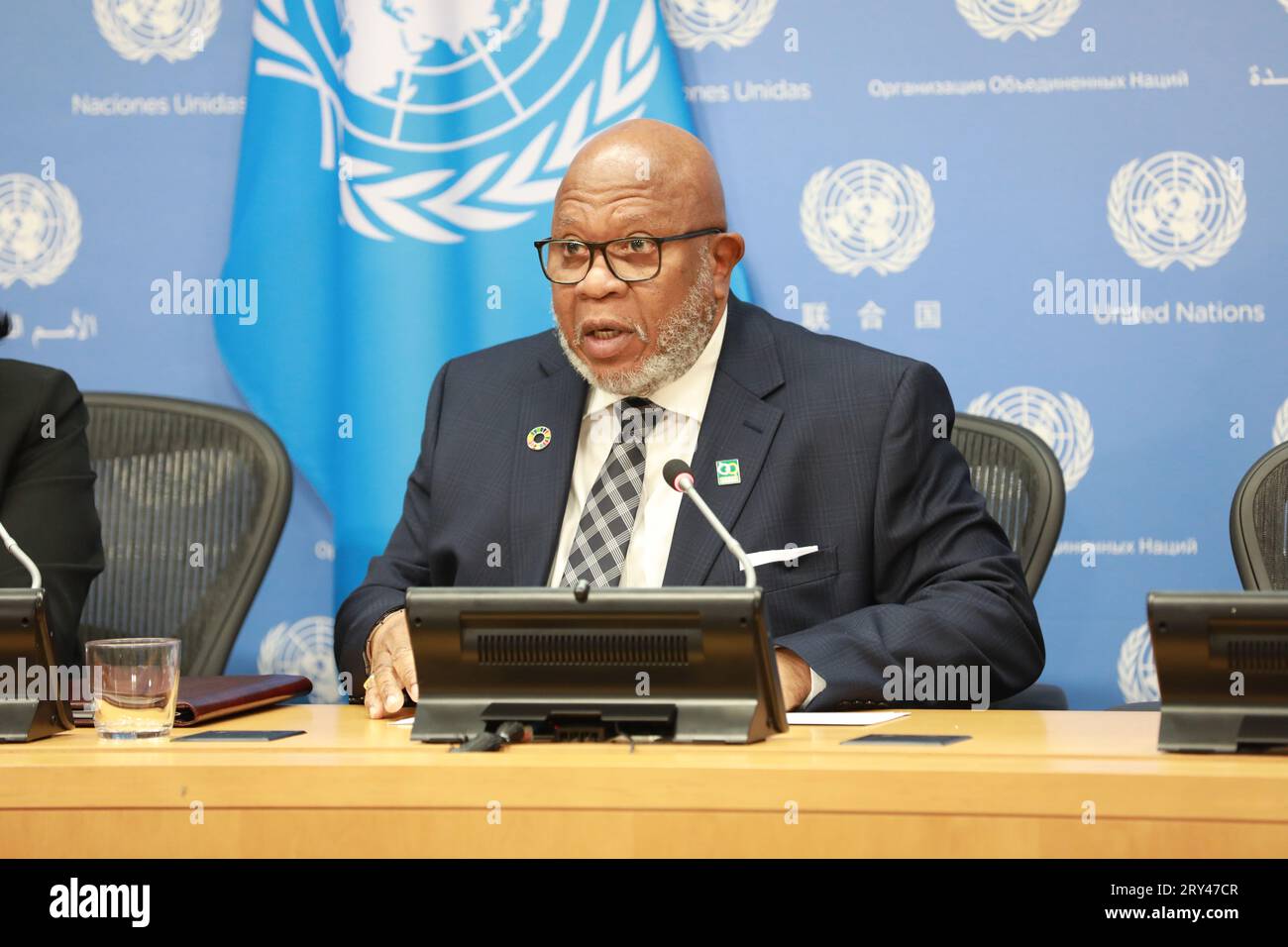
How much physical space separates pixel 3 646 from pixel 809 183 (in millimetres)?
2242

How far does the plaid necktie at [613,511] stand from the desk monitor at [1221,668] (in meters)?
1.05

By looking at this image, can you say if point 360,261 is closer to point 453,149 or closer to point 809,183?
point 453,149

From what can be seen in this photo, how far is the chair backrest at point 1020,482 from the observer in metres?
2.80

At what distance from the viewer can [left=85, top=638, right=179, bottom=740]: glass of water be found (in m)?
1.89

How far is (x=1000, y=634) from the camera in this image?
2318mm

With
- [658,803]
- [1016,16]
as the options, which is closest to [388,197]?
[1016,16]

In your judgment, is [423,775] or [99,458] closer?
[423,775]

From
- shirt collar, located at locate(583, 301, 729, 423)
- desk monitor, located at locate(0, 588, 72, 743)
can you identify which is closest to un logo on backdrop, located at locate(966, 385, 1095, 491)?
shirt collar, located at locate(583, 301, 729, 423)

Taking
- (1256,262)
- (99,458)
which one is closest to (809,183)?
(1256,262)

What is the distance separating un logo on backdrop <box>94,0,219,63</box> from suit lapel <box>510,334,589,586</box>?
162 cm

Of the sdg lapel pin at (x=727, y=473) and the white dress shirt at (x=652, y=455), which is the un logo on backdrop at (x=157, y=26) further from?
the sdg lapel pin at (x=727, y=473)

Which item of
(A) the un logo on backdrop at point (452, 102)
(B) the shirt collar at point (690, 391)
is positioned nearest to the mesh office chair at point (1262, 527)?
(B) the shirt collar at point (690, 391)

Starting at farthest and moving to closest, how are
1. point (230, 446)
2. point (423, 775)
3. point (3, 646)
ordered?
point (230, 446), point (3, 646), point (423, 775)

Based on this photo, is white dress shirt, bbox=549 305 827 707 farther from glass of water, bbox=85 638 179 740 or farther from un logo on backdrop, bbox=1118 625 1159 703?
un logo on backdrop, bbox=1118 625 1159 703
